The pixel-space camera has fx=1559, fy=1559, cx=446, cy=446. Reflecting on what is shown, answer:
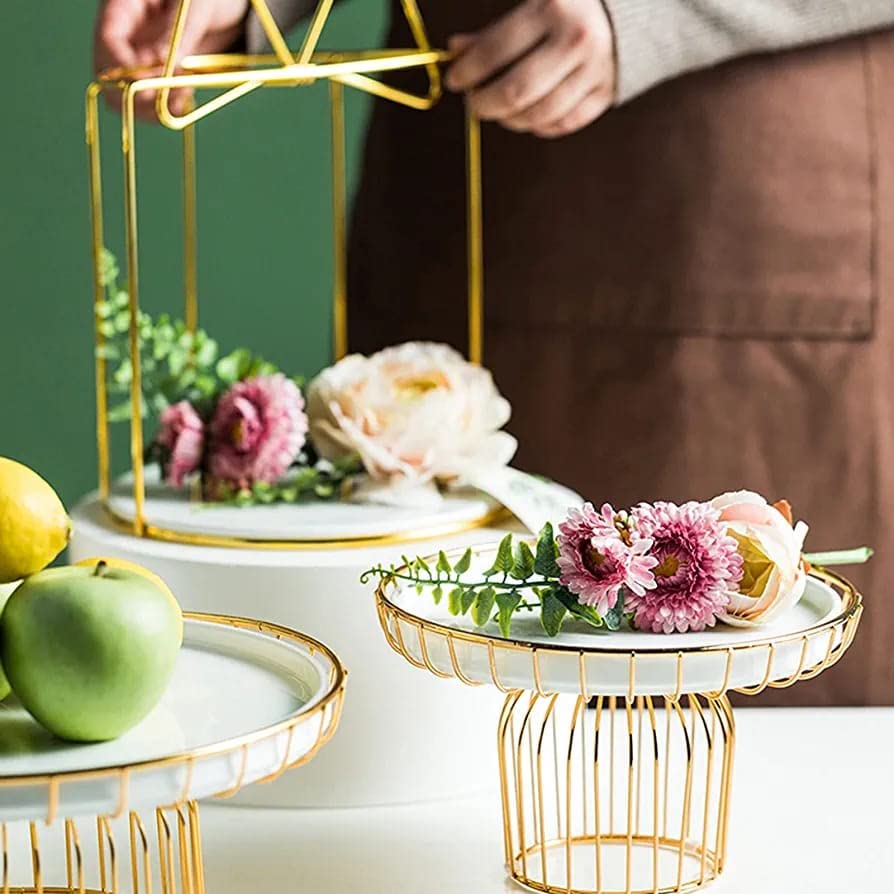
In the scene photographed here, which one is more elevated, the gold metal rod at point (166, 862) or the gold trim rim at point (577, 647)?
the gold trim rim at point (577, 647)

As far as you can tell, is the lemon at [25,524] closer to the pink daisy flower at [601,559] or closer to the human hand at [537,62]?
the pink daisy flower at [601,559]

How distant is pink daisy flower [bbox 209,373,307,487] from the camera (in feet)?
3.61

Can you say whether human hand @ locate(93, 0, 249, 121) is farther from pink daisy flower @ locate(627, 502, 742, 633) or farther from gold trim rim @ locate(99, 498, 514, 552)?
pink daisy flower @ locate(627, 502, 742, 633)

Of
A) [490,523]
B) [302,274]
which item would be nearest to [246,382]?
[490,523]

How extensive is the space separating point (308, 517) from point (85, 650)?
425mm

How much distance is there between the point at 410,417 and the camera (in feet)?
3.60

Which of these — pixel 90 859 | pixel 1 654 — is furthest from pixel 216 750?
pixel 90 859

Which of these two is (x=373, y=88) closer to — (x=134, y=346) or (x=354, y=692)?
(x=134, y=346)

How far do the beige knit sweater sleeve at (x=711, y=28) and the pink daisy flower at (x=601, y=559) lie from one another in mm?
549

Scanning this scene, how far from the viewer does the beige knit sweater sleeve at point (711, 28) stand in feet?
3.87

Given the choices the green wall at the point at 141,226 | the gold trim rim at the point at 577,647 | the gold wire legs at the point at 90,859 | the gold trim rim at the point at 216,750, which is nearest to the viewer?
the gold trim rim at the point at 216,750

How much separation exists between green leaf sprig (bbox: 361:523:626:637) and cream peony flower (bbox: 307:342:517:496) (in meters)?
0.30

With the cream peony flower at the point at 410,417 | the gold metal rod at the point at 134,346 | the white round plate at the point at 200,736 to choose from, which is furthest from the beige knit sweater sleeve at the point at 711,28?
the white round plate at the point at 200,736

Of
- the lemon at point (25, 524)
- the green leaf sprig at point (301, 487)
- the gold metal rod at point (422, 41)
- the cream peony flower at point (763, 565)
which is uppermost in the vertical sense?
the gold metal rod at point (422, 41)
